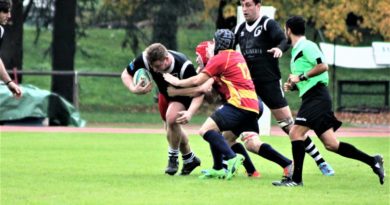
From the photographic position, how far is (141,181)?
12.2 metres

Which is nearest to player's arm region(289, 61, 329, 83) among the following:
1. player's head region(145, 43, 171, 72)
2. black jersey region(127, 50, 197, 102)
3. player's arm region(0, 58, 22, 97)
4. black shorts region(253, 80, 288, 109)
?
black jersey region(127, 50, 197, 102)

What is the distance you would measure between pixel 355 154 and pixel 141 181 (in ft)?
7.88

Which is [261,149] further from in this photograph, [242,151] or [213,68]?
[213,68]

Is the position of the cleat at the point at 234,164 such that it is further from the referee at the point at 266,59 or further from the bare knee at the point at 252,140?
the referee at the point at 266,59

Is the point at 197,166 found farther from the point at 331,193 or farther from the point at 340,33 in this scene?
the point at 340,33

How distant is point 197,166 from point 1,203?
13.0 feet

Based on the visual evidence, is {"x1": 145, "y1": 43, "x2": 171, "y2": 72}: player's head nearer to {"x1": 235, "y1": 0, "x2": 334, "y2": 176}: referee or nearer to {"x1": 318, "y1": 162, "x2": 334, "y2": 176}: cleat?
{"x1": 235, "y1": 0, "x2": 334, "y2": 176}: referee

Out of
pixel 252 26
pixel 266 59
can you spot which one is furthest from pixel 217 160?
pixel 252 26

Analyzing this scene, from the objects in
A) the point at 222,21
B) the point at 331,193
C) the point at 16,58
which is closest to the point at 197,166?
the point at 331,193

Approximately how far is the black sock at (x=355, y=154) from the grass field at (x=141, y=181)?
0.27m

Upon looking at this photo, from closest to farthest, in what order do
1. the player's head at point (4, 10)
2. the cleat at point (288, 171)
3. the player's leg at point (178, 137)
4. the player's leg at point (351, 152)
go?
the player's leg at point (351, 152), the cleat at point (288, 171), the player's leg at point (178, 137), the player's head at point (4, 10)

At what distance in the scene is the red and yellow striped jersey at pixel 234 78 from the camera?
12.2 m

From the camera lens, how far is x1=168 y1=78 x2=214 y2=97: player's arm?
12.3 metres

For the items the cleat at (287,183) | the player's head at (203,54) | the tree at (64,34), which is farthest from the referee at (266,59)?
the tree at (64,34)
